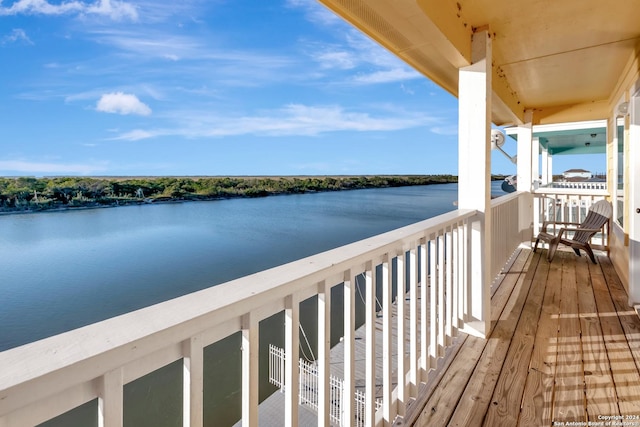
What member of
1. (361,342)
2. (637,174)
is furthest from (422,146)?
(637,174)

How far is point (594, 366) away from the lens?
209cm

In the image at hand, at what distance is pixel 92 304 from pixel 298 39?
15218 millimetres

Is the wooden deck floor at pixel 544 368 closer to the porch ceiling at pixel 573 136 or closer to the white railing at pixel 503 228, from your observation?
the white railing at pixel 503 228

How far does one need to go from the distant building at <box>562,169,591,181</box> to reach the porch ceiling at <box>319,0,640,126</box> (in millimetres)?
7872

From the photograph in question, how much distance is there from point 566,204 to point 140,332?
6.98 m

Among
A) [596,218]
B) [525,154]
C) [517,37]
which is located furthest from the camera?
[525,154]

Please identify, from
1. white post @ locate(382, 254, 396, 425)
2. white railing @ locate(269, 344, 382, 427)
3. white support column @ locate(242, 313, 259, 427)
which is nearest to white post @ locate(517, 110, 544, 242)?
white railing @ locate(269, 344, 382, 427)

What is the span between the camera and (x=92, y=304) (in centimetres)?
1282

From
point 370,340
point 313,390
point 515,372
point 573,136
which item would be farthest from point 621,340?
point 573,136

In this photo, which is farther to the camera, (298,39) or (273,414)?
(298,39)

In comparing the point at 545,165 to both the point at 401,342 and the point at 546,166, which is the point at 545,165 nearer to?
the point at 546,166

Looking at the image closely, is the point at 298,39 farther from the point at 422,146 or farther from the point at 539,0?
the point at 539,0

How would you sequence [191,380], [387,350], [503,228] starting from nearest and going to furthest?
1. [191,380]
2. [387,350]
3. [503,228]

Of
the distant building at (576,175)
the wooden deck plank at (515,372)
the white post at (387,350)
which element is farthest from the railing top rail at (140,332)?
the distant building at (576,175)
